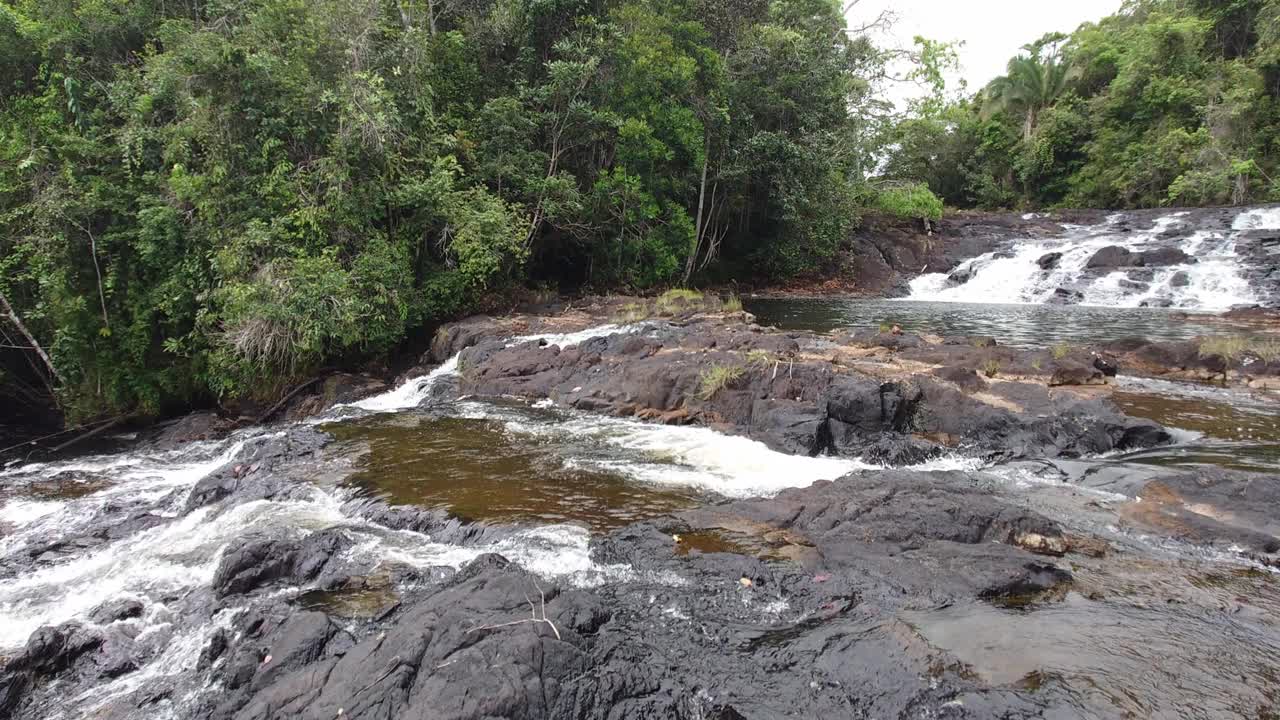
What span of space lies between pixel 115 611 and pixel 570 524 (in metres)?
3.34

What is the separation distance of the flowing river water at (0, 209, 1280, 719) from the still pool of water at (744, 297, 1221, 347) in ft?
16.5

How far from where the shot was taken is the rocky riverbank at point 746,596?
340 centimetres

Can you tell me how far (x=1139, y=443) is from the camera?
A: 748cm

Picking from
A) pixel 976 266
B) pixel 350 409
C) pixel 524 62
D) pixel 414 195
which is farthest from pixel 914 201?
pixel 350 409

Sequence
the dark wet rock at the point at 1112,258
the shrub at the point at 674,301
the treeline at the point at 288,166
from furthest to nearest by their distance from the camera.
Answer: the dark wet rock at the point at 1112,258, the shrub at the point at 674,301, the treeline at the point at 288,166

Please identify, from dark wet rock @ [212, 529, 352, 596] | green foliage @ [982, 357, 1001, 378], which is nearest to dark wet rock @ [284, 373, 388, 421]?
dark wet rock @ [212, 529, 352, 596]

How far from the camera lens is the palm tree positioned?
37812mm

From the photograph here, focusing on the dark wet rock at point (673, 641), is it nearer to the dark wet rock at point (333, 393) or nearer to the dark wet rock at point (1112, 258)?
the dark wet rock at point (333, 393)

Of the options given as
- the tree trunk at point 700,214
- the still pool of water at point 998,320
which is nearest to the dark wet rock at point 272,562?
the still pool of water at point 998,320

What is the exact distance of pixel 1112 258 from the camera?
21719 mm

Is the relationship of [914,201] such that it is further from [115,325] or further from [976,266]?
[115,325]

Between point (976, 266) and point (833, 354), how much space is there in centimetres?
1728

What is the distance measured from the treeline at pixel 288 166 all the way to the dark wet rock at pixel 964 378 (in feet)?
29.6

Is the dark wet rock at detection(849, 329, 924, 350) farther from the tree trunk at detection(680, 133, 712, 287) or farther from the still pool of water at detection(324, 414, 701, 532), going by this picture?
the tree trunk at detection(680, 133, 712, 287)
